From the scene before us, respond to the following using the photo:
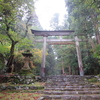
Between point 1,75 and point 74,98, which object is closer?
point 74,98

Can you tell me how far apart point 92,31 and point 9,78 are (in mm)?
7672

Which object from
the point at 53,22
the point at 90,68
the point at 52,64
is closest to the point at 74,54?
the point at 90,68

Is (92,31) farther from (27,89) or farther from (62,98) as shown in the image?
(27,89)

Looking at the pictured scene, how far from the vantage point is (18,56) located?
10.3 m

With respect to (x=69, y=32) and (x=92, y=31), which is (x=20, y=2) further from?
(x=69, y=32)

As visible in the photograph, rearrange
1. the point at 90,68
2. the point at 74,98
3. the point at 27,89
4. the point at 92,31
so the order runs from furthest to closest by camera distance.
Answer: the point at 90,68, the point at 92,31, the point at 27,89, the point at 74,98

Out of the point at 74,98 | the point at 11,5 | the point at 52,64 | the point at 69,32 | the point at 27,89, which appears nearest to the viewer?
the point at 74,98

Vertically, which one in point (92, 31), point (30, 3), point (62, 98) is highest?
point (30, 3)

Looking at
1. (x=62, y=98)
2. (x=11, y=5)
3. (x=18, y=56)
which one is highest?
(x=11, y=5)

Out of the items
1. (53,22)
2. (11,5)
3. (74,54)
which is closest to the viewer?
(11,5)

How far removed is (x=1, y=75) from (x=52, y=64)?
13.0m

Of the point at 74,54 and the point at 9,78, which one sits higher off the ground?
the point at 74,54

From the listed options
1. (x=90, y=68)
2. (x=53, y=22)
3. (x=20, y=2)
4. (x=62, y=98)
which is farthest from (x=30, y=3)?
(x=53, y=22)

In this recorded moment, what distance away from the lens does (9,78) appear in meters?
6.74
